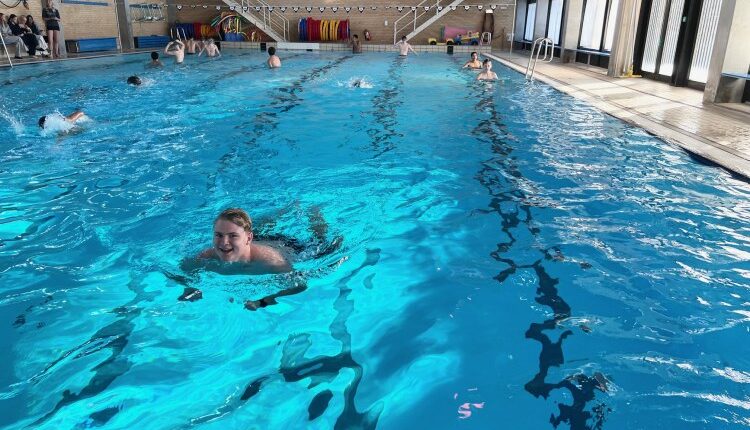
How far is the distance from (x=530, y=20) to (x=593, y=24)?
6.79 meters

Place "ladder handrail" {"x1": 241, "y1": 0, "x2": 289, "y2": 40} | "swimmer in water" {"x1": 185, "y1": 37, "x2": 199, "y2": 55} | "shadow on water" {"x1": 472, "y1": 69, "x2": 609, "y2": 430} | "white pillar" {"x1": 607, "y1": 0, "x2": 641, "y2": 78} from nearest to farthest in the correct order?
"shadow on water" {"x1": 472, "y1": 69, "x2": 609, "y2": 430} < "white pillar" {"x1": 607, "y1": 0, "x2": 641, "y2": 78} < "swimmer in water" {"x1": 185, "y1": 37, "x2": 199, "y2": 55} < "ladder handrail" {"x1": 241, "y1": 0, "x2": 289, "y2": 40}

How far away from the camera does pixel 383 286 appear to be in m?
3.43

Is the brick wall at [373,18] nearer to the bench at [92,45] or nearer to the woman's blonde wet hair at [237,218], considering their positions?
the bench at [92,45]

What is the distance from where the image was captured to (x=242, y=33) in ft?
72.1

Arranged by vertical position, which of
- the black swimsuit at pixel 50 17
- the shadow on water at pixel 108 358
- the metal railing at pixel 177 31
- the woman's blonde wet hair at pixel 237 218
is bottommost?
the shadow on water at pixel 108 358

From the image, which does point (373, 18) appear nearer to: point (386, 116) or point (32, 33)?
point (32, 33)

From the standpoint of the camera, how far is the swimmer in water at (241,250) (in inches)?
119

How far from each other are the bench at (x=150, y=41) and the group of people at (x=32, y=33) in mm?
4569

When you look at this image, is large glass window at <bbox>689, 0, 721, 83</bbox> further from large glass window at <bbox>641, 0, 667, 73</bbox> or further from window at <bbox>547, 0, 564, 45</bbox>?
window at <bbox>547, 0, 564, 45</bbox>

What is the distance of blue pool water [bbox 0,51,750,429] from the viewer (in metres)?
2.35

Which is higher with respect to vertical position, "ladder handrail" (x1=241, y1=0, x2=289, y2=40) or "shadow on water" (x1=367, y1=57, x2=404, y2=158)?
"ladder handrail" (x1=241, y1=0, x2=289, y2=40)

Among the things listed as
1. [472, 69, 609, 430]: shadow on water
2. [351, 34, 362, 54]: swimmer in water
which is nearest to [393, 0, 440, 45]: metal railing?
[351, 34, 362, 54]: swimmer in water

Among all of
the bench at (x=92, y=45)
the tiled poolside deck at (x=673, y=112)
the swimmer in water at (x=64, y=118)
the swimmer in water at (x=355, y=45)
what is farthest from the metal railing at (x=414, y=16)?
the swimmer in water at (x=64, y=118)

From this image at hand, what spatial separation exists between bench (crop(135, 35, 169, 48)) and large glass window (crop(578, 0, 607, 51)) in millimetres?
15338
